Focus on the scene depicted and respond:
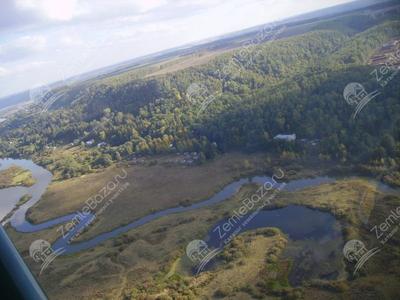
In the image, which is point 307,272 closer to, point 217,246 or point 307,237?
point 307,237

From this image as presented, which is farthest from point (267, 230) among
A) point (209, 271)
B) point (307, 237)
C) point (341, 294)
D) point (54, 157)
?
point (54, 157)

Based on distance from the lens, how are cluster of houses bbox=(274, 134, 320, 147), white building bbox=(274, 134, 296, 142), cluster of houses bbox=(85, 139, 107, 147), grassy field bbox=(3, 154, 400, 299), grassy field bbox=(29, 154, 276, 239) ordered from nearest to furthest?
1. grassy field bbox=(3, 154, 400, 299)
2. grassy field bbox=(29, 154, 276, 239)
3. cluster of houses bbox=(274, 134, 320, 147)
4. white building bbox=(274, 134, 296, 142)
5. cluster of houses bbox=(85, 139, 107, 147)

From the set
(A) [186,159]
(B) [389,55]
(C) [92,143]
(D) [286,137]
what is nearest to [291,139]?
(D) [286,137]

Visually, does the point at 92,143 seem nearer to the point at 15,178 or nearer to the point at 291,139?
the point at 15,178

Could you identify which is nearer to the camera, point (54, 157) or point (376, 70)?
point (376, 70)

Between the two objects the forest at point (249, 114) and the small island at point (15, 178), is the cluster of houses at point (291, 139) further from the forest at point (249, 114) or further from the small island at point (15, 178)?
the small island at point (15, 178)

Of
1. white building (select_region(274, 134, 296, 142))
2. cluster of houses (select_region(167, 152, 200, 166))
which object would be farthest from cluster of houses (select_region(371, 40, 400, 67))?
cluster of houses (select_region(167, 152, 200, 166))

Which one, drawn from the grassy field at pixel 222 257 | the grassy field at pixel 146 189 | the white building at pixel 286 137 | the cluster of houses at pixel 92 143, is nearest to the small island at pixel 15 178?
the grassy field at pixel 146 189

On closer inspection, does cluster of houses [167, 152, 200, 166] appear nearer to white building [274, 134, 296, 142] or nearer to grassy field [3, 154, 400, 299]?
grassy field [3, 154, 400, 299]
